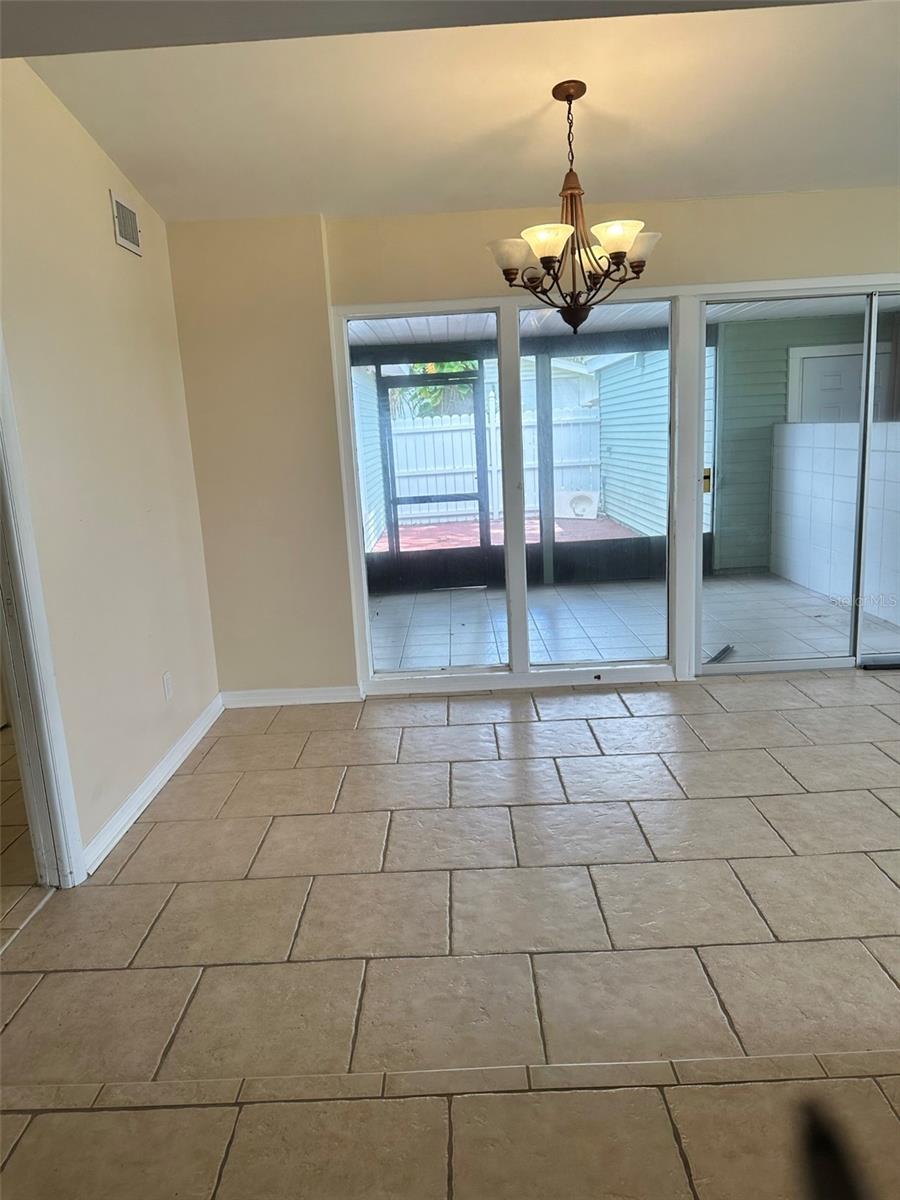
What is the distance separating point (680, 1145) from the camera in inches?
56.7

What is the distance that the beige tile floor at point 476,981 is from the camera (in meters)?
1.46

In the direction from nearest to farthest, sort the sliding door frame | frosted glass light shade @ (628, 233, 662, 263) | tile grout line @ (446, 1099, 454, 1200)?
tile grout line @ (446, 1099, 454, 1200) < frosted glass light shade @ (628, 233, 662, 263) < the sliding door frame

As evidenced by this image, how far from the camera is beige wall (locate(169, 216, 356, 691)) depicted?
3662mm

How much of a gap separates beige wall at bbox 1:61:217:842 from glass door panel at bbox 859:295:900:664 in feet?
12.0

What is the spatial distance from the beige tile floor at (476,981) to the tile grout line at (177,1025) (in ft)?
0.04

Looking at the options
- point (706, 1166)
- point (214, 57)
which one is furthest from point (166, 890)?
point (214, 57)

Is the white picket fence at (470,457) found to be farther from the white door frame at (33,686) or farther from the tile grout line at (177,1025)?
the tile grout line at (177,1025)

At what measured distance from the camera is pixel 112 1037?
71.5 inches

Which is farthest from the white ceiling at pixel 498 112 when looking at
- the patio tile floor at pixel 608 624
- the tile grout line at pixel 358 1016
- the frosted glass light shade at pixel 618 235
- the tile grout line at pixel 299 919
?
the tile grout line at pixel 358 1016

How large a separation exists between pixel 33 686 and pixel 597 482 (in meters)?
2.93

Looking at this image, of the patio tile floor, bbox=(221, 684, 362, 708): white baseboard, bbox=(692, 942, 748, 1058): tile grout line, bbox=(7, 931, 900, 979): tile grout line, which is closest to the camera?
bbox=(692, 942, 748, 1058): tile grout line

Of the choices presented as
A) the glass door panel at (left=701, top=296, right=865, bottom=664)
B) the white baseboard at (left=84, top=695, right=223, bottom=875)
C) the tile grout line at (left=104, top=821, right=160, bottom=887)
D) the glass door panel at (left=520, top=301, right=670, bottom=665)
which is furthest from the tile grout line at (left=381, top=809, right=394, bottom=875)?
the glass door panel at (left=701, top=296, right=865, bottom=664)

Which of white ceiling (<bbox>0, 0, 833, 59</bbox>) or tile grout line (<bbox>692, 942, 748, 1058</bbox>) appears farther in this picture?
tile grout line (<bbox>692, 942, 748, 1058</bbox>)

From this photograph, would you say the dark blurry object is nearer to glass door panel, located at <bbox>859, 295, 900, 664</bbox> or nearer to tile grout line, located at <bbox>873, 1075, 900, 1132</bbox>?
tile grout line, located at <bbox>873, 1075, 900, 1132</bbox>
